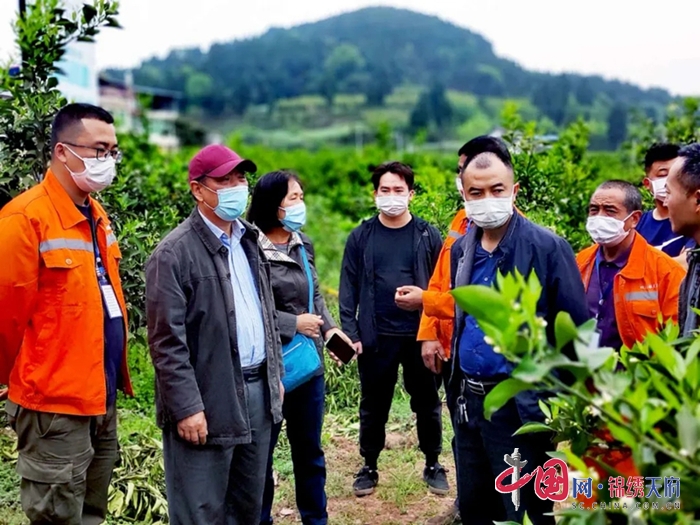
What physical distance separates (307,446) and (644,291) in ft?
6.04

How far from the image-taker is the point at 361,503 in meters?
4.16

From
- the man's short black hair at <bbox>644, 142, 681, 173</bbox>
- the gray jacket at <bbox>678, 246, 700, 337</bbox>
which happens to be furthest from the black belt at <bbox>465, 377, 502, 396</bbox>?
the man's short black hair at <bbox>644, 142, 681, 173</bbox>

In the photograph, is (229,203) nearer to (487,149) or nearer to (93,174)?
(93,174)

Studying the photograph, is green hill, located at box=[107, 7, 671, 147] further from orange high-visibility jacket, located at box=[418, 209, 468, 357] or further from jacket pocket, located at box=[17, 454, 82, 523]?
jacket pocket, located at box=[17, 454, 82, 523]

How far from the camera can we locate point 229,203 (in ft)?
9.41

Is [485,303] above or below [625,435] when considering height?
above

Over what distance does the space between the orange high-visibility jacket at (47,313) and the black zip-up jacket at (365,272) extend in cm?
176

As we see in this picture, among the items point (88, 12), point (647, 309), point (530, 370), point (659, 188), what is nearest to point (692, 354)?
point (530, 370)

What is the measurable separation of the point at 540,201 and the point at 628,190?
70.9 inches

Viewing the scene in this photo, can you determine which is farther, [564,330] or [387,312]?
[387,312]

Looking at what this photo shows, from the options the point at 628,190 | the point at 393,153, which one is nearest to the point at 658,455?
the point at 628,190

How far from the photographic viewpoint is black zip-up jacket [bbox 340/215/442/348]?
415 centimetres

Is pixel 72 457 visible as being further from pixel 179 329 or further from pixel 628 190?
pixel 628 190

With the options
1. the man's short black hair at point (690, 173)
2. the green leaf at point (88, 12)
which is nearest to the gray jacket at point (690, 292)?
the man's short black hair at point (690, 173)
